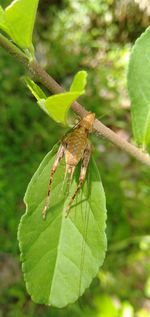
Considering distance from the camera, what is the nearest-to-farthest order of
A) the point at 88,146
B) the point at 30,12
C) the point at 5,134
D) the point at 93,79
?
the point at 30,12 → the point at 88,146 → the point at 5,134 → the point at 93,79

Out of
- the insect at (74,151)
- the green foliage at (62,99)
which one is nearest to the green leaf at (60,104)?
the green foliage at (62,99)

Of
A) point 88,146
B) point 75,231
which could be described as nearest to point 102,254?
point 75,231

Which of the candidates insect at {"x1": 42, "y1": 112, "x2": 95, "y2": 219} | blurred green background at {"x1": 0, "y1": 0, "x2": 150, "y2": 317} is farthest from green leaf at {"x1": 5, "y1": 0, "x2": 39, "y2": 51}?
blurred green background at {"x1": 0, "y1": 0, "x2": 150, "y2": 317}

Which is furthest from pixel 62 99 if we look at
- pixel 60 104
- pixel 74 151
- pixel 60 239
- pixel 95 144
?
pixel 95 144

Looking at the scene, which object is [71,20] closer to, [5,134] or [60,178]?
[5,134]

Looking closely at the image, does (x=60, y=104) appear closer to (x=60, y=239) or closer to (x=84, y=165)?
(x=84, y=165)

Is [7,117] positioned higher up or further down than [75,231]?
higher up

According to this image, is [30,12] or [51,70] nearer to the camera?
[30,12]

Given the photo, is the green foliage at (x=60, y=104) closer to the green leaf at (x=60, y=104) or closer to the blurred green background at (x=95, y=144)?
the green leaf at (x=60, y=104)
